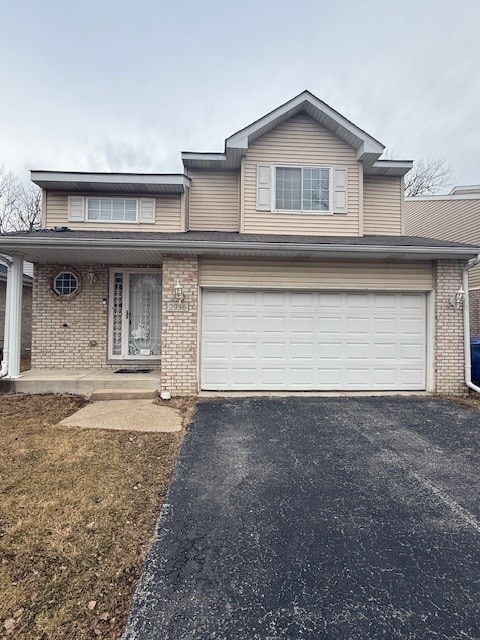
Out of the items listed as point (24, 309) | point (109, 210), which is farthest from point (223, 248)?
point (24, 309)

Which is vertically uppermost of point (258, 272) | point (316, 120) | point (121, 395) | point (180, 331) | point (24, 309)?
point (316, 120)

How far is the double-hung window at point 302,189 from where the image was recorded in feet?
28.2

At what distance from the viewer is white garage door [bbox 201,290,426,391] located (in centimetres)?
699

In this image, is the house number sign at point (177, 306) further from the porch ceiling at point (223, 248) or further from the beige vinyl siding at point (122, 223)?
the beige vinyl siding at point (122, 223)

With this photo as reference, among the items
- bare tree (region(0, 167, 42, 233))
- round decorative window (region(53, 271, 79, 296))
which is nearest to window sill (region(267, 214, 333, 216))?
round decorative window (region(53, 271, 79, 296))

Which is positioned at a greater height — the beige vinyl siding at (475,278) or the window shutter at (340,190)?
the window shutter at (340,190)

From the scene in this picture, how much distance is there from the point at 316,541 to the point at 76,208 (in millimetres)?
9030

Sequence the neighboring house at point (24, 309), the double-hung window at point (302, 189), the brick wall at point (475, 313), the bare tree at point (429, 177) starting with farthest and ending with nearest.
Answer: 1. the bare tree at point (429, 177)
2. the brick wall at point (475, 313)
3. the neighboring house at point (24, 309)
4. the double-hung window at point (302, 189)

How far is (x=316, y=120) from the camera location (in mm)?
8695

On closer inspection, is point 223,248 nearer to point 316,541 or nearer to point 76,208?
point 76,208

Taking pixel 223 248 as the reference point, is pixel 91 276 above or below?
below

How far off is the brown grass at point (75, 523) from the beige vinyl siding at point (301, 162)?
19.5ft

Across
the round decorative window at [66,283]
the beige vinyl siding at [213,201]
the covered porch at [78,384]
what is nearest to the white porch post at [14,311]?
the covered porch at [78,384]

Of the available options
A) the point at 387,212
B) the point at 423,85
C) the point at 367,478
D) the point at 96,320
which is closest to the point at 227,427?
the point at 367,478
